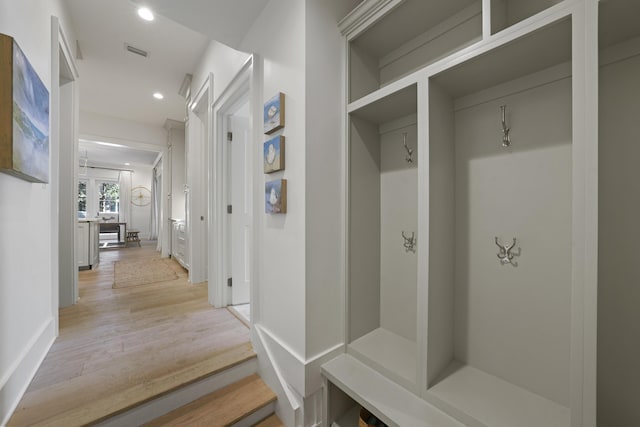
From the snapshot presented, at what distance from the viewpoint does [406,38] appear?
146cm

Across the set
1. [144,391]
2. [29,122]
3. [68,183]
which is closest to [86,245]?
[68,183]

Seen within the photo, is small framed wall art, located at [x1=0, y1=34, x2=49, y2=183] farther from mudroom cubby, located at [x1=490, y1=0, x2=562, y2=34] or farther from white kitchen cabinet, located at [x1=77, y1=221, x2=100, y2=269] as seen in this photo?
white kitchen cabinet, located at [x1=77, y1=221, x2=100, y2=269]

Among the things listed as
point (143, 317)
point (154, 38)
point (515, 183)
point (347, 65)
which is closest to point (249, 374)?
point (143, 317)

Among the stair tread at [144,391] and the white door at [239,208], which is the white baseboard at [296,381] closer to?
the stair tread at [144,391]

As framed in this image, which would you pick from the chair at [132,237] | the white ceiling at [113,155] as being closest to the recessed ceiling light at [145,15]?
the white ceiling at [113,155]

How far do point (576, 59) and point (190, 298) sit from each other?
324cm

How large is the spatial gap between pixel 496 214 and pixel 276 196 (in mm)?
1150

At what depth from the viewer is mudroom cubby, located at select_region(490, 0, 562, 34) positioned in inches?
39.0

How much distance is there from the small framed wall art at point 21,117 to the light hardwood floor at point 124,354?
1130 mm

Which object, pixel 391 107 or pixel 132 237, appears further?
pixel 132 237

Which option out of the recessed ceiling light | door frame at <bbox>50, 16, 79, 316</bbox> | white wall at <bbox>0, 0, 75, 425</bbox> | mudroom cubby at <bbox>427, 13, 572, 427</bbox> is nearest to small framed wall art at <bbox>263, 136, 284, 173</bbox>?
mudroom cubby at <bbox>427, 13, 572, 427</bbox>

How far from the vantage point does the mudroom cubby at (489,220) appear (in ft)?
2.48

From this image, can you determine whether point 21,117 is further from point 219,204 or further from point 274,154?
point 219,204

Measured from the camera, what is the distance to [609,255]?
90 centimetres
